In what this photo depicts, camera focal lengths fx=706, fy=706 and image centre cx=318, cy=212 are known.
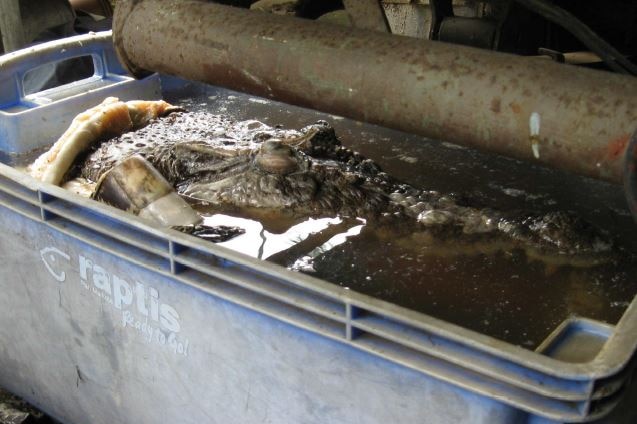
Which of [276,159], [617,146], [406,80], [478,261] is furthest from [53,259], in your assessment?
[617,146]

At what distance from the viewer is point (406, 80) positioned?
1.77 meters

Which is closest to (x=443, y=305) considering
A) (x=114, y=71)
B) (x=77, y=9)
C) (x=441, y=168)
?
(x=441, y=168)

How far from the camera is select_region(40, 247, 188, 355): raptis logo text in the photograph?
6.05 feet

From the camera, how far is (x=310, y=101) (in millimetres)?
1997

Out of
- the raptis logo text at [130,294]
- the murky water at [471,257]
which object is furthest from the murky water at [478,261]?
the raptis logo text at [130,294]

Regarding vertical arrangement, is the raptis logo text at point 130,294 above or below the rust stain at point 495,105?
below

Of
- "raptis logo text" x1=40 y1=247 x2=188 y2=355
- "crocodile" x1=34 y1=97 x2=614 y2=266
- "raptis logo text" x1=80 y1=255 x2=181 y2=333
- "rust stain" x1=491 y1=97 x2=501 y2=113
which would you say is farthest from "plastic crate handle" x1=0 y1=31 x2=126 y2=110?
"rust stain" x1=491 y1=97 x2=501 y2=113

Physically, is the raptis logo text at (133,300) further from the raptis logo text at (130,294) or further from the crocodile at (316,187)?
the crocodile at (316,187)

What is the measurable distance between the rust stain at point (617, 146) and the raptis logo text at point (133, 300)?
1.11 meters

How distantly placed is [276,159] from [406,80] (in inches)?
34.0

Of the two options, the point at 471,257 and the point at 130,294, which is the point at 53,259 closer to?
the point at 130,294

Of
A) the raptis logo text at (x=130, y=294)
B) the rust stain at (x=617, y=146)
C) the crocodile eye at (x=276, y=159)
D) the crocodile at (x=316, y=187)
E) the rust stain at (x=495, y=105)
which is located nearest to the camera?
the rust stain at (x=617, y=146)

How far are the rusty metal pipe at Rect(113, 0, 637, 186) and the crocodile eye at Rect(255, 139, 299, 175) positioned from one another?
43cm

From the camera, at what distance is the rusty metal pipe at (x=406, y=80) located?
5.13 feet
